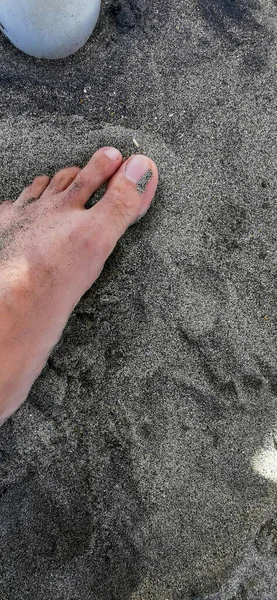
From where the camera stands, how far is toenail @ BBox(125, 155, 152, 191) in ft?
5.16

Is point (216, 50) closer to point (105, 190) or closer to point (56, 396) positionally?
point (105, 190)

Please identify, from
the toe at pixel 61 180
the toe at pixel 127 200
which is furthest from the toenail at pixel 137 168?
the toe at pixel 61 180

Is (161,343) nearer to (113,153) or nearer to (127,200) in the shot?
(127,200)

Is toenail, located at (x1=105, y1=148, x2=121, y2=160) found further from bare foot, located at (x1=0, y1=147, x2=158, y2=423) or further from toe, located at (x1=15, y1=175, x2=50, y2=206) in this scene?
toe, located at (x1=15, y1=175, x2=50, y2=206)

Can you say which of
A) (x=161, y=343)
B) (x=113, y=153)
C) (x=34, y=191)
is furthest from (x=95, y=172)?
(x=161, y=343)

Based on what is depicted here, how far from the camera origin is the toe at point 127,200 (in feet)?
5.17

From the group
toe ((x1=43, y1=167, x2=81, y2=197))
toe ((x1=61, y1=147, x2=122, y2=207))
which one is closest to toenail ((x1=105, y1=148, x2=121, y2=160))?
toe ((x1=61, y1=147, x2=122, y2=207))

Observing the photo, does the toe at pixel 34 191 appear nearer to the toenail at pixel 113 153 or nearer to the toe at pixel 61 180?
the toe at pixel 61 180

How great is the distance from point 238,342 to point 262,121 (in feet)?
2.25

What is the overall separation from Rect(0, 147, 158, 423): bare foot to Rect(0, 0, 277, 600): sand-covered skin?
5 centimetres

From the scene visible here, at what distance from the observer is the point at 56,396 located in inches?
61.4

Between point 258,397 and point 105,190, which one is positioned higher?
point 105,190

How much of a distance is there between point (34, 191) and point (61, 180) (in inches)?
3.6

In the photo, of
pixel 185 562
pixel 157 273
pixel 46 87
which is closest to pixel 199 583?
pixel 185 562
